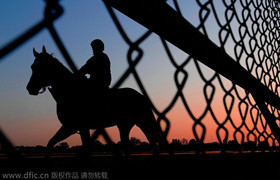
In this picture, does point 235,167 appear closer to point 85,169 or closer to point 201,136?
point 201,136

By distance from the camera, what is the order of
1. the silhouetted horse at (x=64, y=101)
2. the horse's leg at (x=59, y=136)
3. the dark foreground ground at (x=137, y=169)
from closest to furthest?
1. the dark foreground ground at (x=137, y=169)
2. the silhouetted horse at (x=64, y=101)
3. the horse's leg at (x=59, y=136)

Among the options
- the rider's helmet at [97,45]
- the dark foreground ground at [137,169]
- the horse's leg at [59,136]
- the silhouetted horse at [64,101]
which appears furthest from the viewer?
the rider's helmet at [97,45]

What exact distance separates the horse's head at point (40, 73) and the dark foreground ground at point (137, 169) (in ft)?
14.3

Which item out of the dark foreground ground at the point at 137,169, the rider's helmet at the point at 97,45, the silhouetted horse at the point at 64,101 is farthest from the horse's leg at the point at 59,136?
the dark foreground ground at the point at 137,169

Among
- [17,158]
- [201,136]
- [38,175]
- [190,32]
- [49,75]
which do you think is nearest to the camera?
[17,158]

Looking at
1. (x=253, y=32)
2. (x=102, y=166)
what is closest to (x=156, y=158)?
(x=102, y=166)

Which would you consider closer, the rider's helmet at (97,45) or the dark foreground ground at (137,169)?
the dark foreground ground at (137,169)

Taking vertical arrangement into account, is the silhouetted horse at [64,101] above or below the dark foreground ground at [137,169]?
above

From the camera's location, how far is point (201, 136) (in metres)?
0.93

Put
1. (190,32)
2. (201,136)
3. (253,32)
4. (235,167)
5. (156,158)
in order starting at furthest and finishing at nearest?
(253,32) < (190,32) < (201,136) < (235,167) < (156,158)

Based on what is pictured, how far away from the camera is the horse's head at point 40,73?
4852 millimetres

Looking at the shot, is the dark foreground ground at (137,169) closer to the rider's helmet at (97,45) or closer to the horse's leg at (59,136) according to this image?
the horse's leg at (59,136)

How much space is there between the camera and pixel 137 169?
605 millimetres

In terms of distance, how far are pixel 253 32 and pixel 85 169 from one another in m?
1.55
